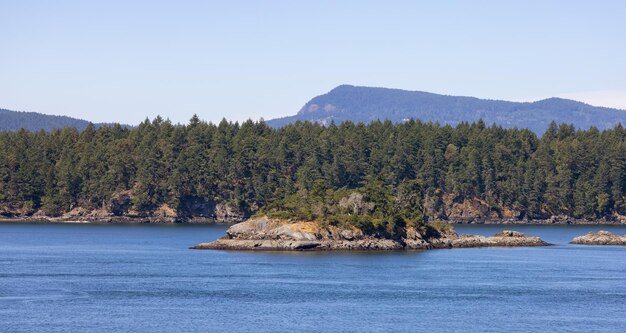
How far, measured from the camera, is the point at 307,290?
8425cm

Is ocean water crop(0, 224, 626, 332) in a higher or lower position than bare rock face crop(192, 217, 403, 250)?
lower

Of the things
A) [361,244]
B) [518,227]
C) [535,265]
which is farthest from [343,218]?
[518,227]

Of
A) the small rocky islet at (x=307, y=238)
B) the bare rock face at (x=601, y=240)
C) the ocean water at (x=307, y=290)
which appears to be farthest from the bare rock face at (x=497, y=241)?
the bare rock face at (x=601, y=240)

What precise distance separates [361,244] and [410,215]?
9.59 m

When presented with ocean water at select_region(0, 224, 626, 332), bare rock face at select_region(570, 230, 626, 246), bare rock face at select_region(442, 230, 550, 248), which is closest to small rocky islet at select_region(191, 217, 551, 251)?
ocean water at select_region(0, 224, 626, 332)

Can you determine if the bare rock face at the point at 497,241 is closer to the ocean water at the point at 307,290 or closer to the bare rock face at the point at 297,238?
the ocean water at the point at 307,290

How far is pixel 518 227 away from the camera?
19800cm

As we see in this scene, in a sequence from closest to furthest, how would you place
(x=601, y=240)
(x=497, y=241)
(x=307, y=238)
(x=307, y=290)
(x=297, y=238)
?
(x=307, y=290), (x=297, y=238), (x=307, y=238), (x=497, y=241), (x=601, y=240)

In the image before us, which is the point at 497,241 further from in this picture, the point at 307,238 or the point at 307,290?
the point at 307,290

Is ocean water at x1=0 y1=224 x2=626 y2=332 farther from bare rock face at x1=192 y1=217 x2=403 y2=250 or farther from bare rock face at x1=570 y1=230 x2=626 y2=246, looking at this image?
bare rock face at x1=570 y1=230 x2=626 y2=246

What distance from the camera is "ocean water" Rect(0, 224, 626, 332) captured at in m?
68.1

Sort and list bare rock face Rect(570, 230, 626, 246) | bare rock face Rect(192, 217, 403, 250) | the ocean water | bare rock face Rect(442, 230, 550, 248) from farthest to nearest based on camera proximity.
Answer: bare rock face Rect(570, 230, 626, 246), bare rock face Rect(442, 230, 550, 248), bare rock face Rect(192, 217, 403, 250), the ocean water

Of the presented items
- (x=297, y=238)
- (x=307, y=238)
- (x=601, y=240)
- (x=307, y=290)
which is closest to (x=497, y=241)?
(x=601, y=240)

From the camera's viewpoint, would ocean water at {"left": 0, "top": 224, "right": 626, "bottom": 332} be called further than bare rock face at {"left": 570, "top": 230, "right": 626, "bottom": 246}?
No
